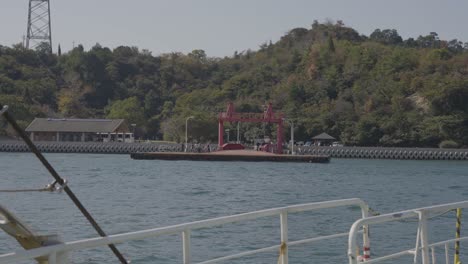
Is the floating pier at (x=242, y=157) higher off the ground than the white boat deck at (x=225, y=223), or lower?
lower

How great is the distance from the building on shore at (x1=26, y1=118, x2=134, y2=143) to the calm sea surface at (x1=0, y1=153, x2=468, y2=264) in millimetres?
43731

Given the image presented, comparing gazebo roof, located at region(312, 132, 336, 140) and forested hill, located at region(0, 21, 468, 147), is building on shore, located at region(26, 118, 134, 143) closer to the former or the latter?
forested hill, located at region(0, 21, 468, 147)

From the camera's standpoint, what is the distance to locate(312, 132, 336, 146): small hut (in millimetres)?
88438

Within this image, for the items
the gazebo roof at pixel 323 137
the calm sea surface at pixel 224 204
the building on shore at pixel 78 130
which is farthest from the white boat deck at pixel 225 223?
the building on shore at pixel 78 130

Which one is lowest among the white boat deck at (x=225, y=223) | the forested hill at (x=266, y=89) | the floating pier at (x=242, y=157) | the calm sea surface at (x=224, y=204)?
the calm sea surface at (x=224, y=204)

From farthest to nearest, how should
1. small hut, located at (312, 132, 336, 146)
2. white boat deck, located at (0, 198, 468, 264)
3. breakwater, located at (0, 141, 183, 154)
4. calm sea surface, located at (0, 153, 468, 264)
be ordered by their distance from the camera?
small hut, located at (312, 132, 336, 146) → breakwater, located at (0, 141, 183, 154) → calm sea surface, located at (0, 153, 468, 264) → white boat deck, located at (0, 198, 468, 264)

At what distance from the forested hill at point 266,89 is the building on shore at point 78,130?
243cm

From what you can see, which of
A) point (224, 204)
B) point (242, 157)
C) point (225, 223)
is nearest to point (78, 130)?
point (242, 157)

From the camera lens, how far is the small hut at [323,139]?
88.4 metres

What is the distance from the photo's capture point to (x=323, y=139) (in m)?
89.0

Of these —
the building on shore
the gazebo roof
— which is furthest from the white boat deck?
the building on shore

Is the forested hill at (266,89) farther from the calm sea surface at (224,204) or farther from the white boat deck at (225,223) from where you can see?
the white boat deck at (225,223)

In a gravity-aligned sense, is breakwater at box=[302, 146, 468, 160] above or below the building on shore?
below

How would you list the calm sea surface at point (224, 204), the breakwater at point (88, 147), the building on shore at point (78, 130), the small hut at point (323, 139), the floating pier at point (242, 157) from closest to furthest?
1. the calm sea surface at point (224, 204)
2. the floating pier at point (242, 157)
3. the breakwater at point (88, 147)
4. the small hut at point (323, 139)
5. the building on shore at point (78, 130)
